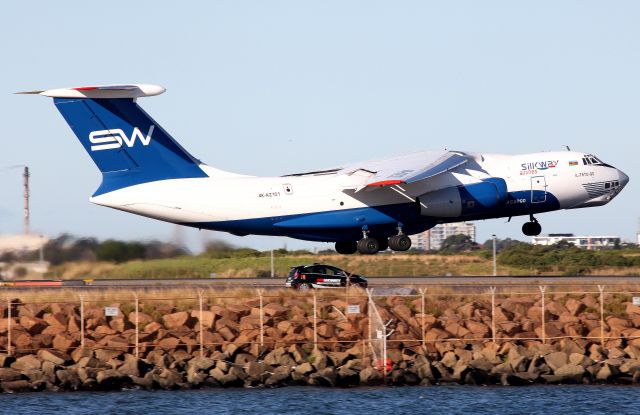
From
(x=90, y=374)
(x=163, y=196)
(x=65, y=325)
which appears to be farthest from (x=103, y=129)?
(x=90, y=374)

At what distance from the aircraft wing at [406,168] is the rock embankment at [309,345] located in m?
6.74

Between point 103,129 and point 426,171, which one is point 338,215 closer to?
point 426,171

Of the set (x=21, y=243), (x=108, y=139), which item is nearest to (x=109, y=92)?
(x=108, y=139)

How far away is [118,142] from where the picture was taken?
3747cm

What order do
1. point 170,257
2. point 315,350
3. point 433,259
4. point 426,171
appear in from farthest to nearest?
point 433,259, point 170,257, point 426,171, point 315,350

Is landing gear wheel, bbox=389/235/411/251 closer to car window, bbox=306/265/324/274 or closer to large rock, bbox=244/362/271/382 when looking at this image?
car window, bbox=306/265/324/274

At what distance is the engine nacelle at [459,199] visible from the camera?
124 ft

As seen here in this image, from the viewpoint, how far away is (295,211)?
124ft

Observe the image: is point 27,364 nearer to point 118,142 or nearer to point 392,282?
point 118,142

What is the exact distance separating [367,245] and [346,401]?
1351 centimetres

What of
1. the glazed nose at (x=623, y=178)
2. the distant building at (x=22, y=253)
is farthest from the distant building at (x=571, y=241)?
the distant building at (x=22, y=253)

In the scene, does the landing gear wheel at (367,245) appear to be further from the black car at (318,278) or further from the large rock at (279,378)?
the large rock at (279,378)

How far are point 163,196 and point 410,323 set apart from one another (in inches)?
449

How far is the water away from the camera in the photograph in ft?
79.3
